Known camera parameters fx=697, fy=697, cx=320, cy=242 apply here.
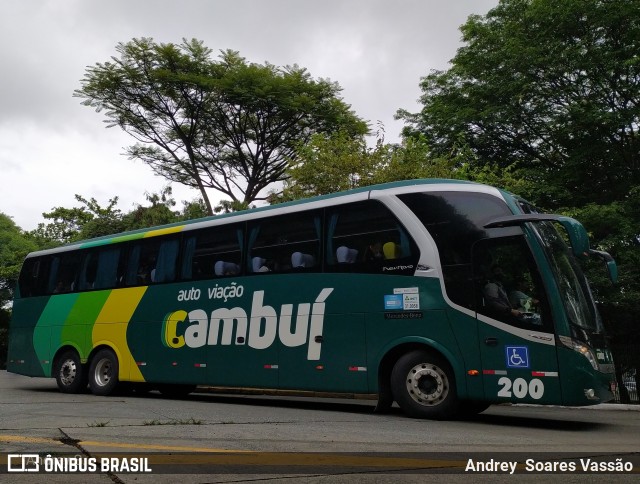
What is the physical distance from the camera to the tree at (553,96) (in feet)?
66.2

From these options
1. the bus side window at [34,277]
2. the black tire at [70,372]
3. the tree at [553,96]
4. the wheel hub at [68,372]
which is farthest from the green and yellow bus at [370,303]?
the tree at [553,96]

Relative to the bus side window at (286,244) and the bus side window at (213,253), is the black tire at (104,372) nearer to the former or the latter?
the bus side window at (213,253)

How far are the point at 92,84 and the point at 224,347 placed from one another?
19.4 metres

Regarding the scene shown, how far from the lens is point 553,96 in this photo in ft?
70.0

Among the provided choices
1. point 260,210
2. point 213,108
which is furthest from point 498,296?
point 213,108

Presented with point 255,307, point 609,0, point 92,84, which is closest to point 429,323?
point 255,307

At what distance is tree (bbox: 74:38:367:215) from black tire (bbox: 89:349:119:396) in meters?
15.3

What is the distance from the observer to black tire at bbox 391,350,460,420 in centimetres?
988

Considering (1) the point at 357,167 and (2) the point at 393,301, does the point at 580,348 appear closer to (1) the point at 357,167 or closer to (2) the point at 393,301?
(2) the point at 393,301

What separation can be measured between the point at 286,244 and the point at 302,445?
17.8 ft

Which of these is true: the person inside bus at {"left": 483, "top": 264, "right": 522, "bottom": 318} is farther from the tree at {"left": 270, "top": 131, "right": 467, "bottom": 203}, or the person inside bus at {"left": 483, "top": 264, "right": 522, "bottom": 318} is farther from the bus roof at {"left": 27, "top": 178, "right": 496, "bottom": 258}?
the tree at {"left": 270, "top": 131, "right": 467, "bottom": 203}

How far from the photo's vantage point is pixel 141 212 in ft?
106

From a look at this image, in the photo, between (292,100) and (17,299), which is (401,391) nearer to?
(17,299)

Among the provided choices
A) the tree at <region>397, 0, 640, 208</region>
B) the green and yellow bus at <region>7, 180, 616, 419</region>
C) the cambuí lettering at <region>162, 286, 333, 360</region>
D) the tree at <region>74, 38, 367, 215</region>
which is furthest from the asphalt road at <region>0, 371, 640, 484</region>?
the tree at <region>74, 38, 367, 215</region>
